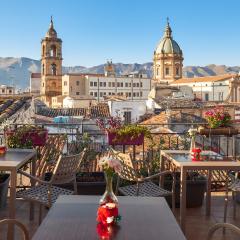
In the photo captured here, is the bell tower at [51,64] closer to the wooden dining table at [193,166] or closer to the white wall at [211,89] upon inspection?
the white wall at [211,89]

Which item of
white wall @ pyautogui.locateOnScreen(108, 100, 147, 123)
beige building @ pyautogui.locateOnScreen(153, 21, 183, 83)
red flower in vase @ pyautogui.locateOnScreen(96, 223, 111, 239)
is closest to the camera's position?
red flower in vase @ pyautogui.locateOnScreen(96, 223, 111, 239)

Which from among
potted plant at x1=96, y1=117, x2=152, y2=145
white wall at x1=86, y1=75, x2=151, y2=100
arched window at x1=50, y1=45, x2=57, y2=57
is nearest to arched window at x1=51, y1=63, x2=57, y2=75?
arched window at x1=50, y1=45, x2=57, y2=57

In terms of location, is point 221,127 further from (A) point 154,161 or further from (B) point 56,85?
(B) point 56,85

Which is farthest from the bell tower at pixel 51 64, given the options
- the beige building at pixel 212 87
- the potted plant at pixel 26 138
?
the potted plant at pixel 26 138

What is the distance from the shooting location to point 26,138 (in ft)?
16.9

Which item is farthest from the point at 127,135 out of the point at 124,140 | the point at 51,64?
the point at 51,64

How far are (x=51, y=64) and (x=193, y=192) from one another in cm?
7157

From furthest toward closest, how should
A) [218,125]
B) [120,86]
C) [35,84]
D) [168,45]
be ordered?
[35,84]
[168,45]
[120,86]
[218,125]

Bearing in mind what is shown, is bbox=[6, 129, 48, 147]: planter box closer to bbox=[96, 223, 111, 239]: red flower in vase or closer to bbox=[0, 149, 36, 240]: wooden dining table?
bbox=[0, 149, 36, 240]: wooden dining table

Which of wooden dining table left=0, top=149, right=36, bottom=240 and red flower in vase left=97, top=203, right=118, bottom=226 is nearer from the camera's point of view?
red flower in vase left=97, top=203, right=118, bottom=226

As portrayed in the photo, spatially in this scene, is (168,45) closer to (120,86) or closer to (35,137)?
(120,86)

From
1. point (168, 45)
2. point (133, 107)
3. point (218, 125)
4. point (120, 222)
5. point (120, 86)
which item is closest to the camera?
point (120, 222)

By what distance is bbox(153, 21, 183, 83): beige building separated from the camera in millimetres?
99438

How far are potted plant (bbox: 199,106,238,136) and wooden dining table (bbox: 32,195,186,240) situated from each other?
6.98 ft
